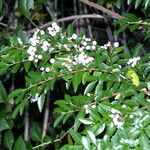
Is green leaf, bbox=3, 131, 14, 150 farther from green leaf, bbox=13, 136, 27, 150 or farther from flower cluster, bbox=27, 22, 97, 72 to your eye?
flower cluster, bbox=27, 22, 97, 72

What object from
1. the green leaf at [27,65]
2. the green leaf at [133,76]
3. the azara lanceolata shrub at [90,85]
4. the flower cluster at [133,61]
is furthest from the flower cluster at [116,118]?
the green leaf at [27,65]

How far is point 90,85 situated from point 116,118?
0.17m

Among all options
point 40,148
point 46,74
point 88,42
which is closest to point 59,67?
point 46,74

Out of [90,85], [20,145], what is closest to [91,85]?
[90,85]

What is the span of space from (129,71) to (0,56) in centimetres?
44

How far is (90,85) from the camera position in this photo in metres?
1.00

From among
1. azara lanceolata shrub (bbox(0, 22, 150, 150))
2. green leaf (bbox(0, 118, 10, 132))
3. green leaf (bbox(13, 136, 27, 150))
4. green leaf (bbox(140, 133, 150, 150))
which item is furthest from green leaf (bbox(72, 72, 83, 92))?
green leaf (bbox(0, 118, 10, 132))

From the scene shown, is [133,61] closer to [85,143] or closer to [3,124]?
[85,143]

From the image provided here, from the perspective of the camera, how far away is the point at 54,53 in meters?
1.13

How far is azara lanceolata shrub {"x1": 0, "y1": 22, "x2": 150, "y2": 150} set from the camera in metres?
0.82

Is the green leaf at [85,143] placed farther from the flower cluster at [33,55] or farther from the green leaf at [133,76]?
the flower cluster at [33,55]

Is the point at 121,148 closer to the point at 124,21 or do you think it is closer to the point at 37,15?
the point at 124,21

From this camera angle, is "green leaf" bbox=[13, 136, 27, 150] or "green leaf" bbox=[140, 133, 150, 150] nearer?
"green leaf" bbox=[140, 133, 150, 150]

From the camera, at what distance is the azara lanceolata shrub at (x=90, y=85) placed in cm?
82
